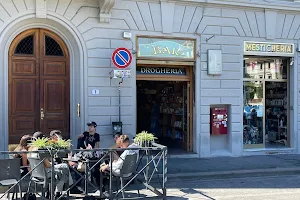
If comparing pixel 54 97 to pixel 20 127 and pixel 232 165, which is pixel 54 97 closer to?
pixel 20 127

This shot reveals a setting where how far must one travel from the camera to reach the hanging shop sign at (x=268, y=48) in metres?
12.9

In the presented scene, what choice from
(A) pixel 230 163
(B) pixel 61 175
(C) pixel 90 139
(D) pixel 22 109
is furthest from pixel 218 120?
(B) pixel 61 175

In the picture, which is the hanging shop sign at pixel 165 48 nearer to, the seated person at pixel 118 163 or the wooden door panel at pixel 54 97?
the wooden door panel at pixel 54 97

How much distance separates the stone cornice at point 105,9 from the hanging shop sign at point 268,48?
14.8 ft

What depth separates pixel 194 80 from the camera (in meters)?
12.4

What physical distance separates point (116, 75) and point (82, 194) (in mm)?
4062

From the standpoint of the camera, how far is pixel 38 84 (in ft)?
36.2

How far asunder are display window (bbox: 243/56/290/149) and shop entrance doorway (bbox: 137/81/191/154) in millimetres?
2008

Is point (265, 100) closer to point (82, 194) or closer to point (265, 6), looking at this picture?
point (265, 6)

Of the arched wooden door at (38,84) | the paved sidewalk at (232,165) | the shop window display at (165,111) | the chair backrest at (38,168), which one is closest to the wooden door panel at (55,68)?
the arched wooden door at (38,84)

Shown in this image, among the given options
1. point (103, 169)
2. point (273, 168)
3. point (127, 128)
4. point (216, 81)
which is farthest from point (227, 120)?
point (103, 169)

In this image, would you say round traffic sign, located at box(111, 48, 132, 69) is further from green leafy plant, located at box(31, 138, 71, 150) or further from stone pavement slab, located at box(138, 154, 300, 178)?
green leafy plant, located at box(31, 138, 71, 150)

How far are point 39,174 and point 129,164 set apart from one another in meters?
1.54

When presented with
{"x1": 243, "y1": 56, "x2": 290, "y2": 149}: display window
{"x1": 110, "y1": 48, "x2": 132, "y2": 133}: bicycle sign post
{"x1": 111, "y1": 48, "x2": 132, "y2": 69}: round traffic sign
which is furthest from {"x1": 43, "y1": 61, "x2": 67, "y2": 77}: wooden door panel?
{"x1": 243, "y1": 56, "x2": 290, "y2": 149}: display window
